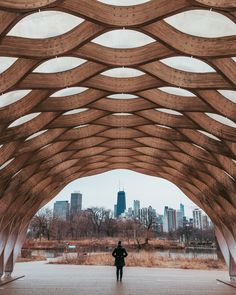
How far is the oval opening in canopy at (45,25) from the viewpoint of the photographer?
12.5 m

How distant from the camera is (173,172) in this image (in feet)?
117

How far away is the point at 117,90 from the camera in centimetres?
1894

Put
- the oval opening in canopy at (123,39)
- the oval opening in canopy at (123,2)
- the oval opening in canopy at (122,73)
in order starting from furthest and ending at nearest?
the oval opening in canopy at (122,73)
the oval opening in canopy at (123,39)
the oval opening in canopy at (123,2)

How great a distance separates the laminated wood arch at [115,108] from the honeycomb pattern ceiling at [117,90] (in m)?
0.05

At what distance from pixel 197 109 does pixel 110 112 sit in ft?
18.1

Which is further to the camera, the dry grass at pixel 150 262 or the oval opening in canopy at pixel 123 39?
the dry grass at pixel 150 262

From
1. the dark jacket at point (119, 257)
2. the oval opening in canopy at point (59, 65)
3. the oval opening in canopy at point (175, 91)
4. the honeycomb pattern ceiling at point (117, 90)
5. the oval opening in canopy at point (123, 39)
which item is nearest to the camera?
the honeycomb pattern ceiling at point (117, 90)

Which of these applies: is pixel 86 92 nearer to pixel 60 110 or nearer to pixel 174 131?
pixel 60 110

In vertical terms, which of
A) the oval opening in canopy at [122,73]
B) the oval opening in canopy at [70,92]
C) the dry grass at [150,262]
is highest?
the oval opening in canopy at [122,73]

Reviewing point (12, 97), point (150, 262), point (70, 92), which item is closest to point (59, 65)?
point (12, 97)

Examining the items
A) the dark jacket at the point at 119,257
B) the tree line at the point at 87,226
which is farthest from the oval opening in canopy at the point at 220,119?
the tree line at the point at 87,226

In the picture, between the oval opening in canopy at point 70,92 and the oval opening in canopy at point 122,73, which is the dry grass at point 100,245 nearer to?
the oval opening in canopy at point 70,92

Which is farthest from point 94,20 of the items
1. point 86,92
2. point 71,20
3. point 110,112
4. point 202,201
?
point 202,201

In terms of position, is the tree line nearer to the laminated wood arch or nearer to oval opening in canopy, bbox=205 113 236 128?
the laminated wood arch
